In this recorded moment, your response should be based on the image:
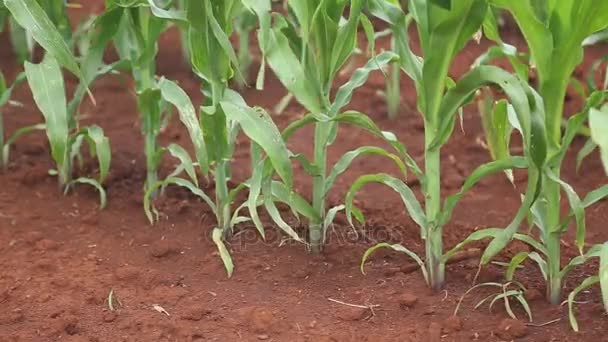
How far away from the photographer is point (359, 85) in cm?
230

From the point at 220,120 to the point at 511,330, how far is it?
0.84 meters

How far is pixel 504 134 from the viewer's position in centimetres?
226

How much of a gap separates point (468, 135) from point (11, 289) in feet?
5.25

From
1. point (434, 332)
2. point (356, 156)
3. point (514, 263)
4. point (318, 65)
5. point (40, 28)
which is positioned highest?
point (40, 28)

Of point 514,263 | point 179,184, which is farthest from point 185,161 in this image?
point 514,263

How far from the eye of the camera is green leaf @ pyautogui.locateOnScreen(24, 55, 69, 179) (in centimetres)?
238

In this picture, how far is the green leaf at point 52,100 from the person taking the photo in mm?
2377

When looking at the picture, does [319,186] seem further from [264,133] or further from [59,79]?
[59,79]

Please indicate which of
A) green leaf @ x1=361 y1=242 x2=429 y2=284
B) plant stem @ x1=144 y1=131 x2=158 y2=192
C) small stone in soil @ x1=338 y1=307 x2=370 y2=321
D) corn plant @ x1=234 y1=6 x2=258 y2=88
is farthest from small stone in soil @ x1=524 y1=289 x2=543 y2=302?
corn plant @ x1=234 y1=6 x2=258 y2=88

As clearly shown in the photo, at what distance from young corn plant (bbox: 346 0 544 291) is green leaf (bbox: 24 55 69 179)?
27.6 inches

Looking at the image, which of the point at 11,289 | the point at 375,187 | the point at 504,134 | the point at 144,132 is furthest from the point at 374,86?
the point at 11,289

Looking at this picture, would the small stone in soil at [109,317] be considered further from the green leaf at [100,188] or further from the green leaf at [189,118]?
the green leaf at [100,188]

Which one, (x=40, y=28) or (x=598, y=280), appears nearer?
(x=598, y=280)

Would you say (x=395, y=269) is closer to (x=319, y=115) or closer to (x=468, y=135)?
(x=319, y=115)
